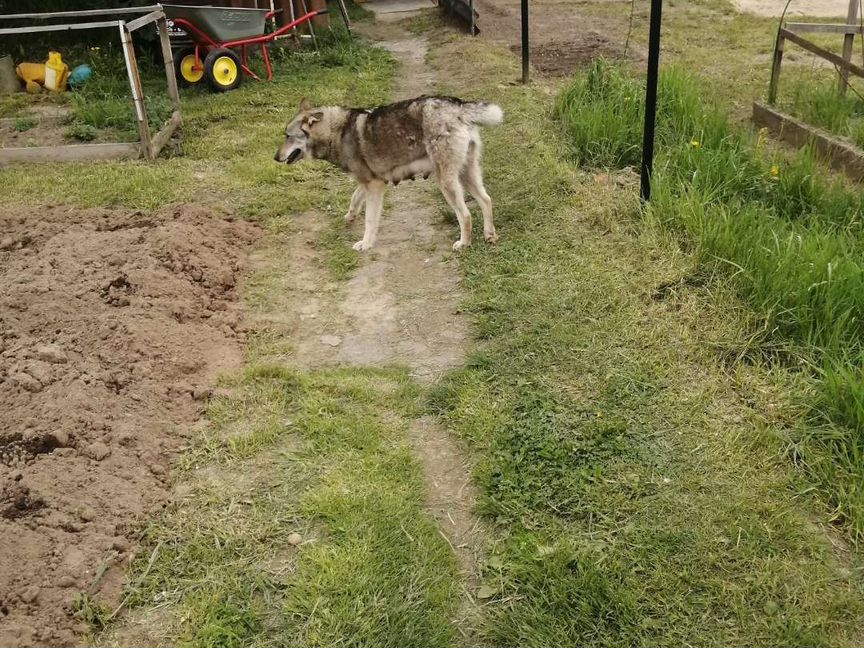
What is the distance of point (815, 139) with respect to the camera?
677 centimetres

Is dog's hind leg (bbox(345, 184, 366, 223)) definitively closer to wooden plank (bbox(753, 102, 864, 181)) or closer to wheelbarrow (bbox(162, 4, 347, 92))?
wooden plank (bbox(753, 102, 864, 181))

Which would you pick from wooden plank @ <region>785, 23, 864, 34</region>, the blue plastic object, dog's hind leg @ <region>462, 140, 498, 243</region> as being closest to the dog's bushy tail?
dog's hind leg @ <region>462, 140, 498, 243</region>

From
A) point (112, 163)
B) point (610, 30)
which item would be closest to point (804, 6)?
point (610, 30)

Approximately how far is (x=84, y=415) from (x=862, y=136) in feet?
21.6

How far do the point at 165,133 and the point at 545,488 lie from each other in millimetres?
6297

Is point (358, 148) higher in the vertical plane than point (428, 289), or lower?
higher

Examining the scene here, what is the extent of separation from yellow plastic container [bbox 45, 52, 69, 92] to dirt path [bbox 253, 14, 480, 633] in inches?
230

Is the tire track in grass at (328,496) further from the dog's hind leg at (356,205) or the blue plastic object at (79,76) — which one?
the blue plastic object at (79,76)

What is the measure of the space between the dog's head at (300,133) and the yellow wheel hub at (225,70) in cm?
469

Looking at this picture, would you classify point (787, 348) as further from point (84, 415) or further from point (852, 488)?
point (84, 415)

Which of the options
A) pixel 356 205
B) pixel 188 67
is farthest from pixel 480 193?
pixel 188 67

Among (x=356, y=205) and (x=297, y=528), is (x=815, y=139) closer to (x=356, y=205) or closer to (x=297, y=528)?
(x=356, y=205)

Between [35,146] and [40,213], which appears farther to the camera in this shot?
[35,146]

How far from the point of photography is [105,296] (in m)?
4.68
